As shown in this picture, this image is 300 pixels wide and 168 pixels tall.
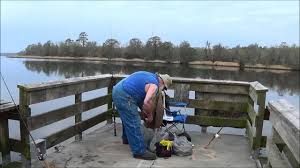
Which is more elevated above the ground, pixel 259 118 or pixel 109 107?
pixel 259 118

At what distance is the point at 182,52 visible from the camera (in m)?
64.2

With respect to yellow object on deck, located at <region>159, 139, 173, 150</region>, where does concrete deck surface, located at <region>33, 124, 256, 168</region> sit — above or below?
below

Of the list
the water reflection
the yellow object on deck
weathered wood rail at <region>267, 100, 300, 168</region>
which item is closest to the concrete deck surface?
the yellow object on deck

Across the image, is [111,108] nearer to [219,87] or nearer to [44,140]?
[219,87]

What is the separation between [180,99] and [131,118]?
1.91 metres

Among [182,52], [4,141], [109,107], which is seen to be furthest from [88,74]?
[182,52]

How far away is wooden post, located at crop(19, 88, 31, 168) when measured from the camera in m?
4.90

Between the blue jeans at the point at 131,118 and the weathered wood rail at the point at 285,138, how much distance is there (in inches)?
87.9

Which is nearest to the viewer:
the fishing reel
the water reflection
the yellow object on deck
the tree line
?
the fishing reel

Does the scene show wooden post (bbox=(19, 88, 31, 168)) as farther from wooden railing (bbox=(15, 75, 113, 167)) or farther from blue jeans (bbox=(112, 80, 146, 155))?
blue jeans (bbox=(112, 80, 146, 155))

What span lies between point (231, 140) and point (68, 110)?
2956 millimetres

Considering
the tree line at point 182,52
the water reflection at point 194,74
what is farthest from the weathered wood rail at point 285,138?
the tree line at point 182,52

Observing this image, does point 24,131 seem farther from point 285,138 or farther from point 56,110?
point 285,138

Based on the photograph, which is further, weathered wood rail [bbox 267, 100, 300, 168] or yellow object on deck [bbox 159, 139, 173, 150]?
yellow object on deck [bbox 159, 139, 173, 150]
